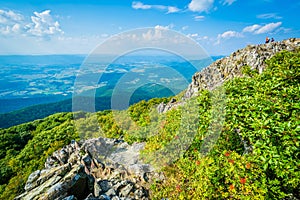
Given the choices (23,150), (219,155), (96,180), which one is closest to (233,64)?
(219,155)

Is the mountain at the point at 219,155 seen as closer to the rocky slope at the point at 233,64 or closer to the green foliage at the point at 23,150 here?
the rocky slope at the point at 233,64

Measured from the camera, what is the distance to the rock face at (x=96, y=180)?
1231 cm

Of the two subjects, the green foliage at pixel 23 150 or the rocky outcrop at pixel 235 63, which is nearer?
the rocky outcrop at pixel 235 63

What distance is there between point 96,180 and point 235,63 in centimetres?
2766

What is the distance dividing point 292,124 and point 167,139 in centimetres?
→ 674

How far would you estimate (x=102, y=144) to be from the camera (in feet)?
75.8

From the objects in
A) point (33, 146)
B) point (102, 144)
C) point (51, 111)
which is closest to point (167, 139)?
point (102, 144)

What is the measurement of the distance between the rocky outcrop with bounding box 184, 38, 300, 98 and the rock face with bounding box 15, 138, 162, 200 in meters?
17.1

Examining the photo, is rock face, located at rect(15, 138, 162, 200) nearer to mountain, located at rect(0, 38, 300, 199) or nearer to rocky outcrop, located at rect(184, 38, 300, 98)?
mountain, located at rect(0, 38, 300, 199)

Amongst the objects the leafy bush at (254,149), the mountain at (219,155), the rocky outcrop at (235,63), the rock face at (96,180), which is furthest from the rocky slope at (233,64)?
the leafy bush at (254,149)

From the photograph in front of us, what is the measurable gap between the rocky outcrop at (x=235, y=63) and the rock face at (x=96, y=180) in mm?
17066

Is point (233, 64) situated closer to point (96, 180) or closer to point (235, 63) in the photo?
point (235, 63)

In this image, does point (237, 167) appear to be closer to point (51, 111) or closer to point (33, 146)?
point (33, 146)

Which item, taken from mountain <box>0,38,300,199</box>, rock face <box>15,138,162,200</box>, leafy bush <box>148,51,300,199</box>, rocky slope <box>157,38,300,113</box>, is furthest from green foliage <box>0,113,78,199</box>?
leafy bush <box>148,51,300,199</box>
